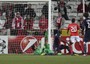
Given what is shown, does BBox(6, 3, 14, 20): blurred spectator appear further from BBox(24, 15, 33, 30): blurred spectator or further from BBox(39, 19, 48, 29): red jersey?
BBox(39, 19, 48, 29): red jersey

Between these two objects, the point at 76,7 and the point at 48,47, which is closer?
the point at 48,47

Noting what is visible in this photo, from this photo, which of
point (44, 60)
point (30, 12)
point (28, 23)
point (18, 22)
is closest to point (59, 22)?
point (30, 12)

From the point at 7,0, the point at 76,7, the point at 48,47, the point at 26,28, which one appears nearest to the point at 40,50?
the point at 48,47

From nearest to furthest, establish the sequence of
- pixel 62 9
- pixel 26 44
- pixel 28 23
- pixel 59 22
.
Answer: pixel 26 44
pixel 28 23
pixel 59 22
pixel 62 9

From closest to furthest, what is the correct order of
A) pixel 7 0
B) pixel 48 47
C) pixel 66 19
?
pixel 48 47 → pixel 7 0 → pixel 66 19

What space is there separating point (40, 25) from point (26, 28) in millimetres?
770

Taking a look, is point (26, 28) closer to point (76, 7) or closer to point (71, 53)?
point (71, 53)

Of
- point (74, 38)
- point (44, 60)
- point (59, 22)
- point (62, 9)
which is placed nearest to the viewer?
point (44, 60)

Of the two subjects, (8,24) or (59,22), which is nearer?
(8,24)

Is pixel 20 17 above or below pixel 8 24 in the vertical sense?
above

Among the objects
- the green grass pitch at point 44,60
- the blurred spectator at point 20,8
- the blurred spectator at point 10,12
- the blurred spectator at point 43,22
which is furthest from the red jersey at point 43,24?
the green grass pitch at point 44,60

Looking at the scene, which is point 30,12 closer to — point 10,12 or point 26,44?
point 10,12

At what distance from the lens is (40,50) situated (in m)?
19.7

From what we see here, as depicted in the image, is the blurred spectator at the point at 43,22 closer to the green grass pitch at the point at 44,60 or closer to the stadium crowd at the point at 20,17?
the stadium crowd at the point at 20,17
